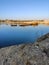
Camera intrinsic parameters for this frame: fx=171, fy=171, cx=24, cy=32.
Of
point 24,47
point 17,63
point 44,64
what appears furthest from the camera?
point 24,47

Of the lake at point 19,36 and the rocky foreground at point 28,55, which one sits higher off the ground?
the rocky foreground at point 28,55

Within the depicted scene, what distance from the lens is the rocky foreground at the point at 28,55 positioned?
4.13 m

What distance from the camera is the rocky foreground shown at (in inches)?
163

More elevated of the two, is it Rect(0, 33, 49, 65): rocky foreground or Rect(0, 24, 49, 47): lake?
Rect(0, 33, 49, 65): rocky foreground

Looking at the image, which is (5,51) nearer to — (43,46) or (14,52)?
(14,52)

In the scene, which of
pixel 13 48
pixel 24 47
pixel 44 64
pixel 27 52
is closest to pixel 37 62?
pixel 44 64

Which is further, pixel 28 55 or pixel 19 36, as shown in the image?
pixel 19 36

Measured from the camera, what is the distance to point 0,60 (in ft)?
16.0

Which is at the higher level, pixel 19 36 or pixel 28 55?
pixel 28 55

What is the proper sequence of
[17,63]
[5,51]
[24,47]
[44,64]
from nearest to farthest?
[44,64] < [17,63] < [24,47] < [5,51]

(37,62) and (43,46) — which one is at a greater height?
(43,46)

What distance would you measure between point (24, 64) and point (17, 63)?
211 mm

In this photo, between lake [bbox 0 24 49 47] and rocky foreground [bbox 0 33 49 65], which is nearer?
rocky foreground [bbox 0 33 49 65]

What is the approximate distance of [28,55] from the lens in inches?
171
